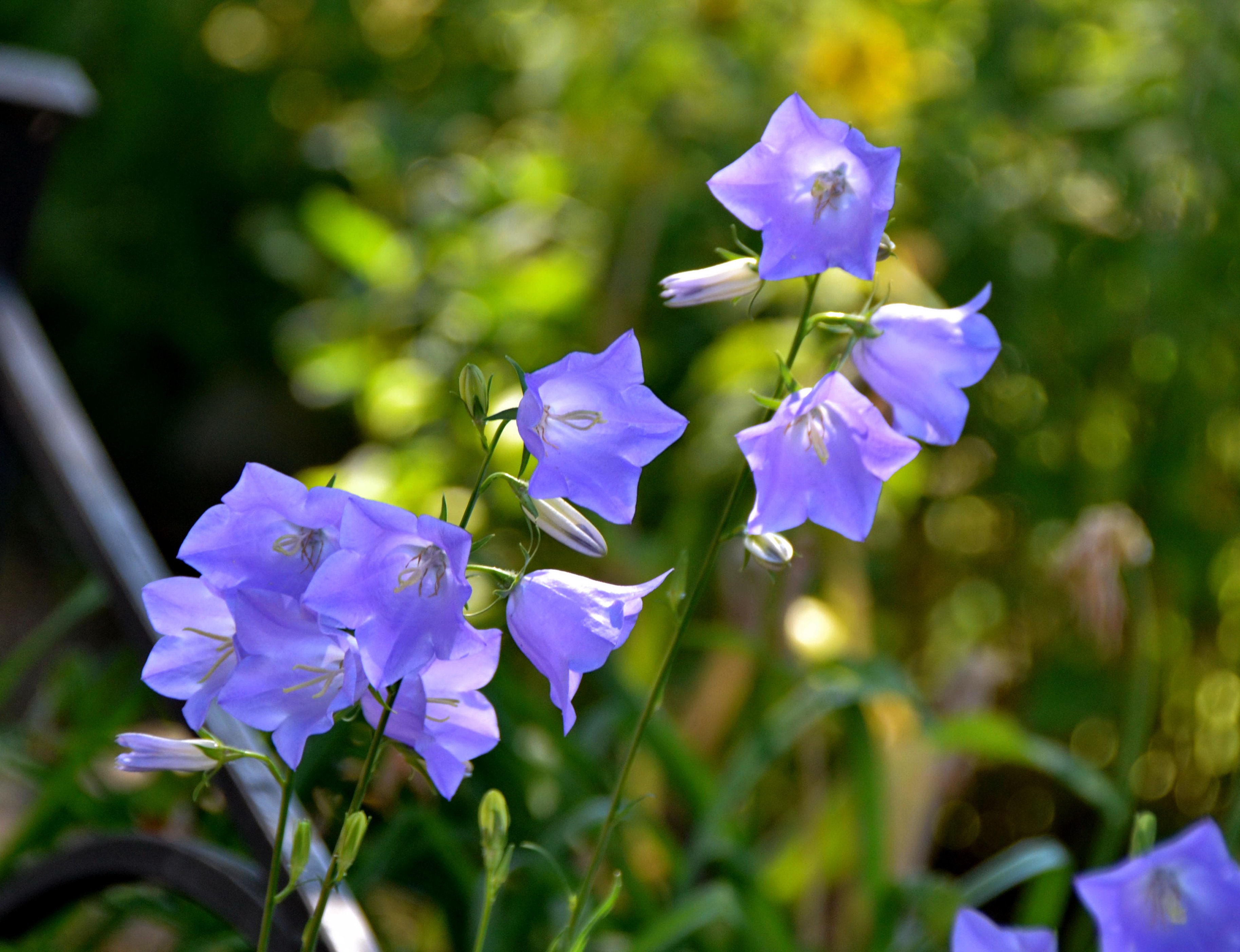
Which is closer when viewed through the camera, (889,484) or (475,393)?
(475,393)

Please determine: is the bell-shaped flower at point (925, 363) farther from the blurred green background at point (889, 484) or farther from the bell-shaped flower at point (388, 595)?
the blurred green background at point (889, 484)

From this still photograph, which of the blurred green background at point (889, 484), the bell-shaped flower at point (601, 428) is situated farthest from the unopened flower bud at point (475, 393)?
the blurred green background at point (889, 484)

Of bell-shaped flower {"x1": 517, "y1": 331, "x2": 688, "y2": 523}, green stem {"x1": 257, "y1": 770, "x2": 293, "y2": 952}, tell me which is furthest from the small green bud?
bell-shaped flower {"x1": 517, "y1": 331, "x2": 688, "y2": 523}

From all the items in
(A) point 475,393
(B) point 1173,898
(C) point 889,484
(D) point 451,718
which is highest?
(A) point 475,393

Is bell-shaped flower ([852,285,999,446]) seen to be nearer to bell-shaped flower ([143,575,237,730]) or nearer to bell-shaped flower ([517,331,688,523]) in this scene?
bell-shaped flower ([517,331,688,523])

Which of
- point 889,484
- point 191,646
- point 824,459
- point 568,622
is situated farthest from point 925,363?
point 889,484

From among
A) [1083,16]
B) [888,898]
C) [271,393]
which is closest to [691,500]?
[888,898]

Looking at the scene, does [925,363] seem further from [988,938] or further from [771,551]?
[988,938]

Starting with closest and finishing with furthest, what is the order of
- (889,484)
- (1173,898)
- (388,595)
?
(388,595) < (1173,898) < (889,484)
